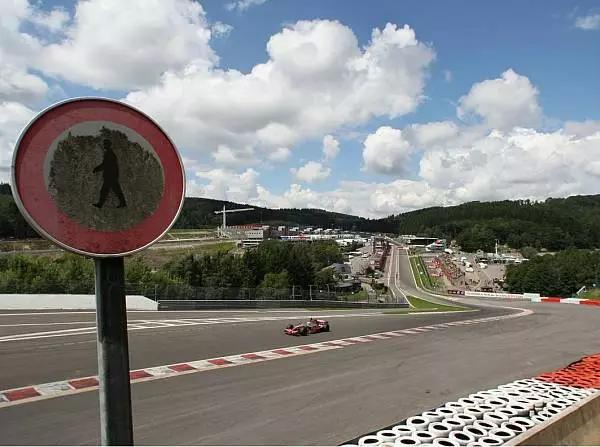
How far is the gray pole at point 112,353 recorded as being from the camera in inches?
107

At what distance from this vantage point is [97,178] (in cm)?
270

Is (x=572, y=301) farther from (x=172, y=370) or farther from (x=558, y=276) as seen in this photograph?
(x=558, y=276)

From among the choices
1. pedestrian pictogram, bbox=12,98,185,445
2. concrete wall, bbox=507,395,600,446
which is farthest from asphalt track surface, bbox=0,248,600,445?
pedestrian pictogram, bbox=12,98,185,445

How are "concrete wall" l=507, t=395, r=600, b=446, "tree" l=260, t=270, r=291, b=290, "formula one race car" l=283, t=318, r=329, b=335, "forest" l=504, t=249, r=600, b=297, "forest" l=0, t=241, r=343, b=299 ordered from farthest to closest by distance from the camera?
"forest" l=504, t=249, r=600, b=297 < "tree" l=260, t=270, r=291, b=290 < "forest" l=0, t=241, r=343, b=299 < "formula one race car" l=283, t=318, r=329, b=335 < "concrete wall" l=507, t=395, r=600, b=446

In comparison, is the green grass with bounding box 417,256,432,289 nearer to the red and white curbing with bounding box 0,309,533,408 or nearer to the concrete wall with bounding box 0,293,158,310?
the concrete wall with bounding box 0,293,158,310

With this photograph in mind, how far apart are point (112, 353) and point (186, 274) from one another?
244 ft

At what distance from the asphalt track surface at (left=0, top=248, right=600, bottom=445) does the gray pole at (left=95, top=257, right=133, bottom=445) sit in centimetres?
500

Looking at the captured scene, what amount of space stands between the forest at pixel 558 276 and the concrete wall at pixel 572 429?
128 metres

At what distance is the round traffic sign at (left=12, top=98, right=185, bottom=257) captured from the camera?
2.52m

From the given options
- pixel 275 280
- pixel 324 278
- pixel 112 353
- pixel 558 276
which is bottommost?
pixel 558 276

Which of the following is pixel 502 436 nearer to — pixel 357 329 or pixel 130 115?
pixel 130 115

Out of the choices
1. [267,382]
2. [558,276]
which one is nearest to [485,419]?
[267,382]

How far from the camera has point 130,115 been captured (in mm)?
2844

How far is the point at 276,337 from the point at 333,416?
12.5 metres
